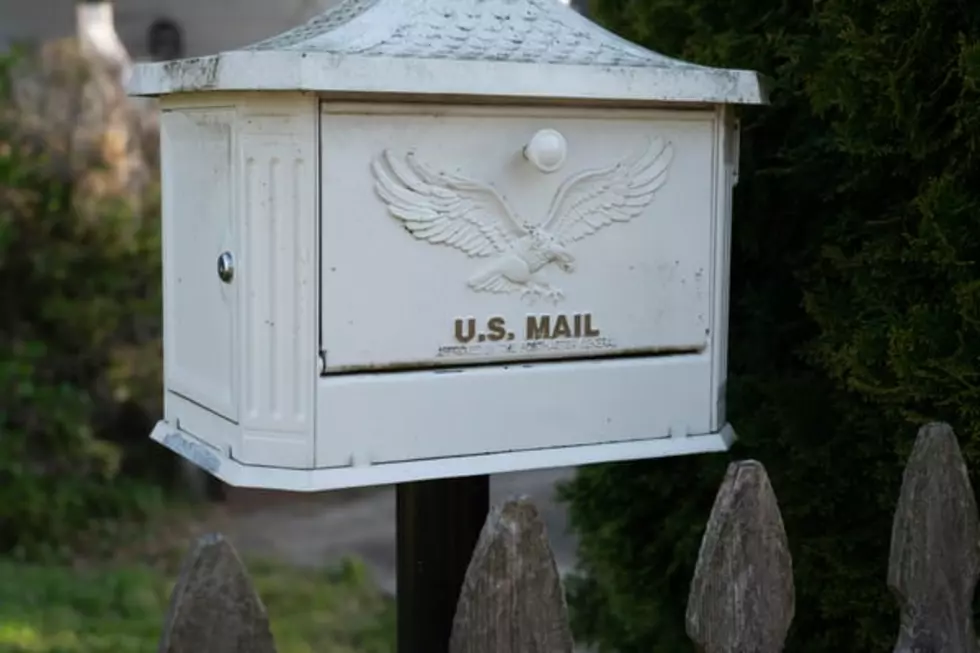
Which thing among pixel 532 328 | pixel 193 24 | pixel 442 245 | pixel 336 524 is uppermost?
pixel 193 24

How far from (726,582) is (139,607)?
309 cm

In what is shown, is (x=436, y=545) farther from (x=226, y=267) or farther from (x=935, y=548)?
(x=935, y=548)

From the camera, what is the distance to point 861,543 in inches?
77.7

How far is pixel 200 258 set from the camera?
5.46ft

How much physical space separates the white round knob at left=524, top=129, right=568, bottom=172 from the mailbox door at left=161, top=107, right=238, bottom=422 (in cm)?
37

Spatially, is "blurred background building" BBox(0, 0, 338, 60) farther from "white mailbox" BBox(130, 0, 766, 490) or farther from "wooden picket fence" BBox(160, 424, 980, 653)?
"wooden picket fence" BBox(160, 424, 980, 653)

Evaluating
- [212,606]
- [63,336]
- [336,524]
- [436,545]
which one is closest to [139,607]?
[63,336]

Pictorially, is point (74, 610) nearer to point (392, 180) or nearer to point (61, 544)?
point (61, 544)

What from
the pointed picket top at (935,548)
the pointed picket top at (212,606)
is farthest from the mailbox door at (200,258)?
the pointed picket top at (935,548)

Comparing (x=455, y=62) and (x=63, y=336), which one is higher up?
(x=455, y=62)

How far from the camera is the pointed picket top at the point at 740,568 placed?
141 cm

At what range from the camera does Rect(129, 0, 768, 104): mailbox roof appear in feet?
4.62

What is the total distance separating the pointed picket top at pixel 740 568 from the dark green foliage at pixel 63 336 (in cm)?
363

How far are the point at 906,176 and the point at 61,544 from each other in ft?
12.5
